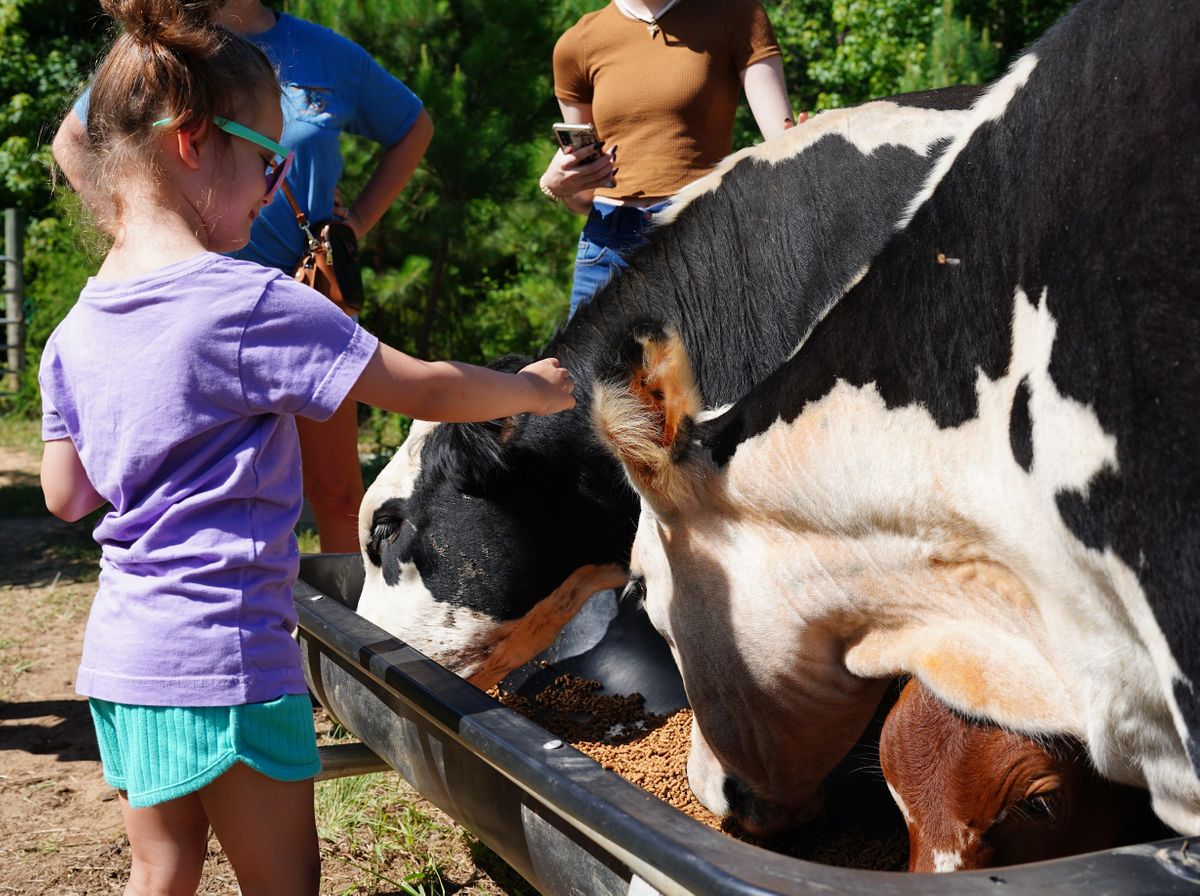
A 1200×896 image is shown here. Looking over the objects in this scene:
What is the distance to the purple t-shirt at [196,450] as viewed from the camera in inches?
58.7

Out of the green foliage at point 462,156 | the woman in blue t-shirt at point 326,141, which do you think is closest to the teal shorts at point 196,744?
the woman in blue t-shirt at point 326,141

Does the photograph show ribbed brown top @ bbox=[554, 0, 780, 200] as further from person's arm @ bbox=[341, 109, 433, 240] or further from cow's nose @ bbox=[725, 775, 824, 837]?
cow's nose @ bbox=[725, 775, 824, 837]

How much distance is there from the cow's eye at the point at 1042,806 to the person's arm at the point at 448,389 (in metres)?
0.84

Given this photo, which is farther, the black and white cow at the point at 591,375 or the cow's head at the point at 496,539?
the cow's head at the point at 496,539

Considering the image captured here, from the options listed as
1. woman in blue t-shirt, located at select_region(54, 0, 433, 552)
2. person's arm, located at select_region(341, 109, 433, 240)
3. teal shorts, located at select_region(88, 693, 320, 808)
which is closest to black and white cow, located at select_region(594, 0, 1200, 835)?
teal shorts, located at select_region(88, 693, 320, 808)

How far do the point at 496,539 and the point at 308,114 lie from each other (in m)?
1.12

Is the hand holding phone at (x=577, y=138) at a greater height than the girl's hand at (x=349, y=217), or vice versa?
the hand holding phone at (x=577, y=138)

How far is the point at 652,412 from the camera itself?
70.1 inches

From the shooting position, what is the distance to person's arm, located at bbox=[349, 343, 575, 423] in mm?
1542

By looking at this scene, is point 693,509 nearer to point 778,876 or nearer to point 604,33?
point 778,876

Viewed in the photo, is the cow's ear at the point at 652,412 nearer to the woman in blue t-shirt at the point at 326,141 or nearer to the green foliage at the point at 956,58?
the woman in blue t-shirt at the point at 326,141

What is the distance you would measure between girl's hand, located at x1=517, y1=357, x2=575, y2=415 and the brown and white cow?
0.64m

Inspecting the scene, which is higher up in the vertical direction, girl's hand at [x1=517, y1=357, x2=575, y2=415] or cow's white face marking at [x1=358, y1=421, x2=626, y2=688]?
girl's hand at [x1=517, y1=357, x2=575, y2=415]

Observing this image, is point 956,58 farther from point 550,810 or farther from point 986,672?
point 550,810
